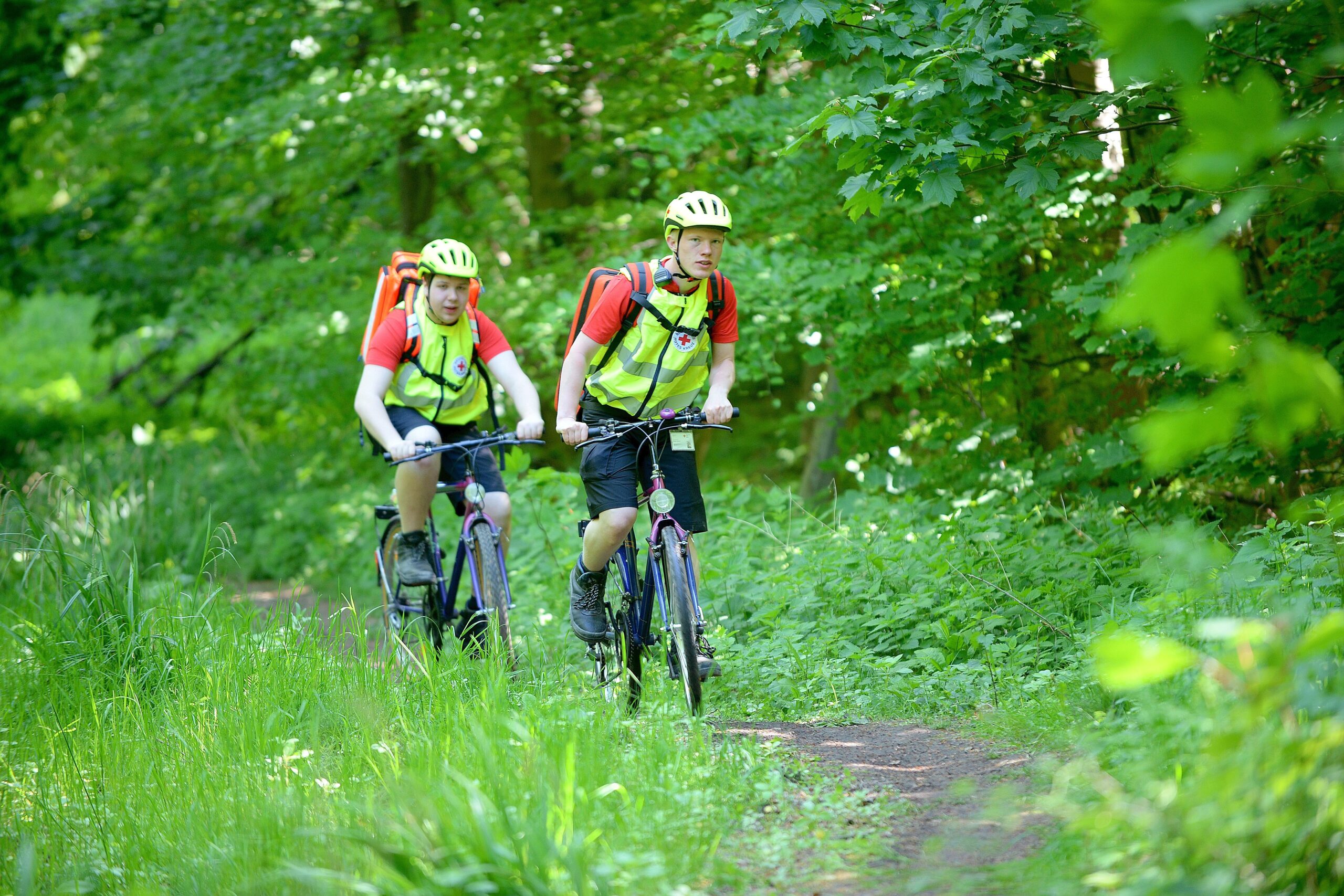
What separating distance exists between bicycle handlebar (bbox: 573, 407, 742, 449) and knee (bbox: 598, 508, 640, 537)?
298 millimetres

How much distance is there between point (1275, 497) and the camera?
6.27 metres

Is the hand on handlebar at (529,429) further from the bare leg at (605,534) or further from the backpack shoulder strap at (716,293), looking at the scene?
the backpack shoulder strap at (716,293)

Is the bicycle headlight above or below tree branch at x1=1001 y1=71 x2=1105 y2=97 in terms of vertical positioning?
below

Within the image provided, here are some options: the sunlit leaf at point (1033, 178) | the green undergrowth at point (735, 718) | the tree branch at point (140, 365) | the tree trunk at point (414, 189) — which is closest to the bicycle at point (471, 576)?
the green undergrowth at point (735, 718)

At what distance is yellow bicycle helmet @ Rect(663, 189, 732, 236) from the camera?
14.7 feet

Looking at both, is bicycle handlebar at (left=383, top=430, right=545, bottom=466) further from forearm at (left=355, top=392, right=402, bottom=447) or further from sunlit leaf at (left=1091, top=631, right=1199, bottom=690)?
sunlit leaf at (left=1091, top=631, right=1199, bottom=690)

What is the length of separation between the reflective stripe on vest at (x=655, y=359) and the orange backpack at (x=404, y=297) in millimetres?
1241

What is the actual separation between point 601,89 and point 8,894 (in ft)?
28.2

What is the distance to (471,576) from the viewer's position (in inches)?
218

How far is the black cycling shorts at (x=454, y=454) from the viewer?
228 inches

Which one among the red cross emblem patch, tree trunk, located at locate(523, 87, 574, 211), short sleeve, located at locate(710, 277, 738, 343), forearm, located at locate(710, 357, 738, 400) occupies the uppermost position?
tree trunk, located at locate(523, 87, 574, 211)

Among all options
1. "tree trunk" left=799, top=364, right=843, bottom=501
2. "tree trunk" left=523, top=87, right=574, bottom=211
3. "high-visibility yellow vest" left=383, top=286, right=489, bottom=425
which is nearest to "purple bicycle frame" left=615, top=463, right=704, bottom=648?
"high-visibility yellow vest" left=383, top=286, right=489, bottom=425

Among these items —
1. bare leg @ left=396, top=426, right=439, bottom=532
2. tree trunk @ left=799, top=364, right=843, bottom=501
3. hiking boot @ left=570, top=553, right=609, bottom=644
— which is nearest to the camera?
hiking boot @ left=570, top=553, right=609, bottom=644

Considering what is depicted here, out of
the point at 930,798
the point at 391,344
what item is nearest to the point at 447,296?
the point at 391,344
